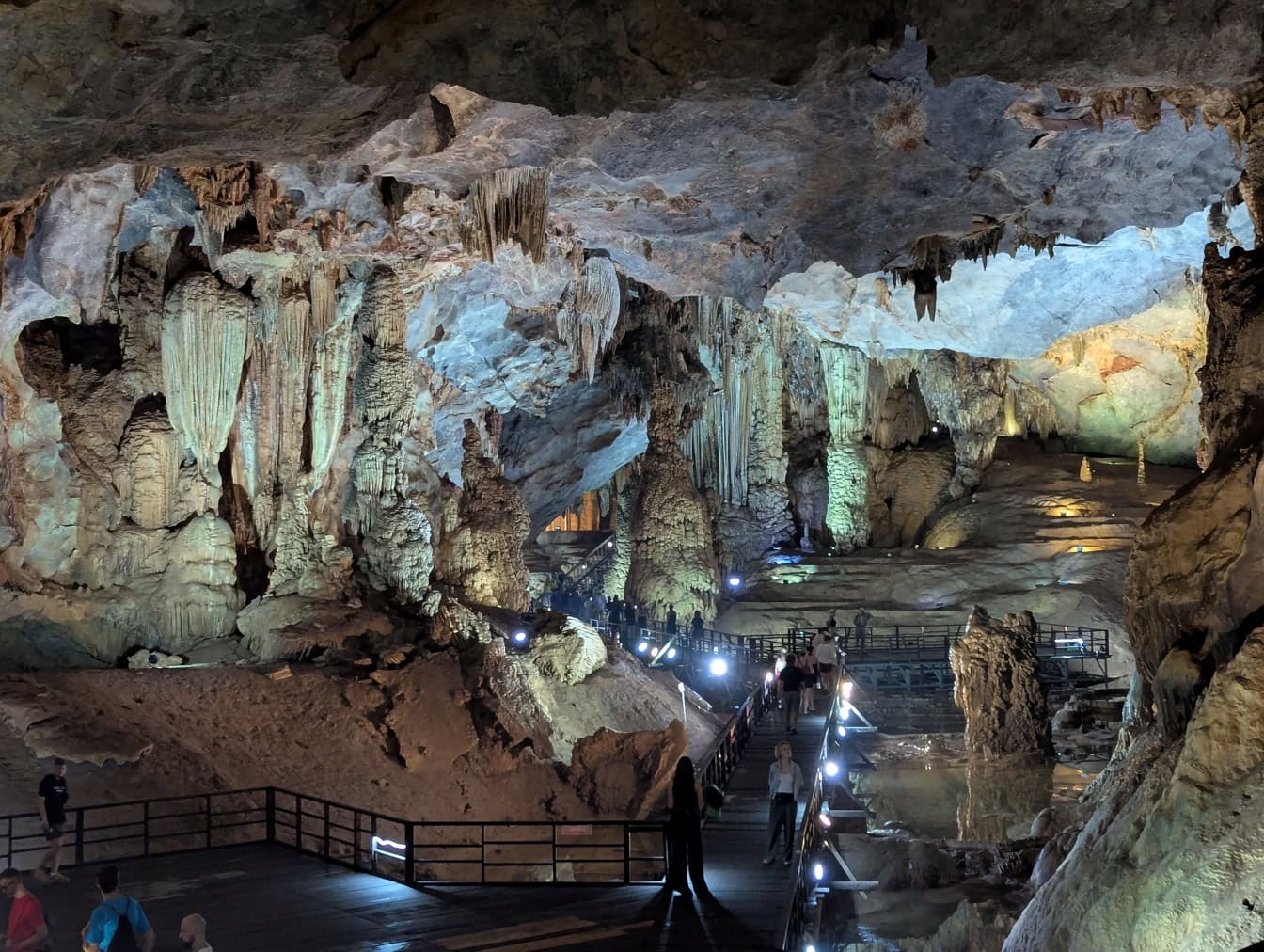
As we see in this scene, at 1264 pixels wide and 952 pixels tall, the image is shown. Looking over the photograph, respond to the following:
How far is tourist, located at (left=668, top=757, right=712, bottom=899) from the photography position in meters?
8.45

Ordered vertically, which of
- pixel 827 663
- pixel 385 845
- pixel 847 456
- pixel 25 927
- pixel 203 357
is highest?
pixel 203 357

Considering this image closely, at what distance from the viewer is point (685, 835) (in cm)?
859

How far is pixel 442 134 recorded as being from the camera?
1112 cm

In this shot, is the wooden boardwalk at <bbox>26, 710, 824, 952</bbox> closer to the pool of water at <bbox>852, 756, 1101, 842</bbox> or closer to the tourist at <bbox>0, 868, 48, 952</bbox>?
the tourist at <bbox>0, 868, 48, 952</bbox>

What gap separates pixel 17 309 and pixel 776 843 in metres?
10.1

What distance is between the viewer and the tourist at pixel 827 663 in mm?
18375

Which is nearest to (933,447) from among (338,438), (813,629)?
(813,629)

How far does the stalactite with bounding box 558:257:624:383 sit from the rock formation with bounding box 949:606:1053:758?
770 centimetres

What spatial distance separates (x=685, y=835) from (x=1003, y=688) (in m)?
10.6

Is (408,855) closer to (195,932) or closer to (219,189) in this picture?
(195,932)

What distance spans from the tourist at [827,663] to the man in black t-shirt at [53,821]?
10936mm

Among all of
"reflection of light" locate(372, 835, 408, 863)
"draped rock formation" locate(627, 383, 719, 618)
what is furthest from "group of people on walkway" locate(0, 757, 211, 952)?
"draped rock formation" locate(627, 383, 719, 618)

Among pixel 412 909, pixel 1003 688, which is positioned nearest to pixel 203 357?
pixel 412 909

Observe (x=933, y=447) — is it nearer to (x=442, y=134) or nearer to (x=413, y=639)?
(x=413, y=639)
